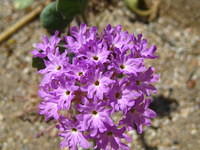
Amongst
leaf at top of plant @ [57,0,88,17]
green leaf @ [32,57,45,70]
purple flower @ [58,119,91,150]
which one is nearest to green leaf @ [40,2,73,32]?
leaf at top of plant @ [57,0,88,17]

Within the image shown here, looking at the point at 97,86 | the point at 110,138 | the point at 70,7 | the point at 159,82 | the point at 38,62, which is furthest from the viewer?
the point at 159,82

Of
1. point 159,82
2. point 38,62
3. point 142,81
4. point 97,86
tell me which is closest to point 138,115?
point 142,81

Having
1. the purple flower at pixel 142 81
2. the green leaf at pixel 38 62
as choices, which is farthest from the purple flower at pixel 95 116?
the green leaf at pixel 38 62

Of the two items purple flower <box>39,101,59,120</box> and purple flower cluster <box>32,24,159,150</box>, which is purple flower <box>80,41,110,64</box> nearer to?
purple flower cluster <box>32,24,159,150</box>

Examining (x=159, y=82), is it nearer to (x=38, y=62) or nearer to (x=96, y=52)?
(x=38, y=62)

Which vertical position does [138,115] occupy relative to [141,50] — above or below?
below

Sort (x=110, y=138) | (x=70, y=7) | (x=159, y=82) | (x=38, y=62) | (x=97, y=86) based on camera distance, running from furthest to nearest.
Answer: (x=159, y=82) < (x=70, y=7) < (x=38, y=62) < (x=110, y=138) < (x=97, y=86)

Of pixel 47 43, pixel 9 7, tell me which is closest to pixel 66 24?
pixel 47 43
